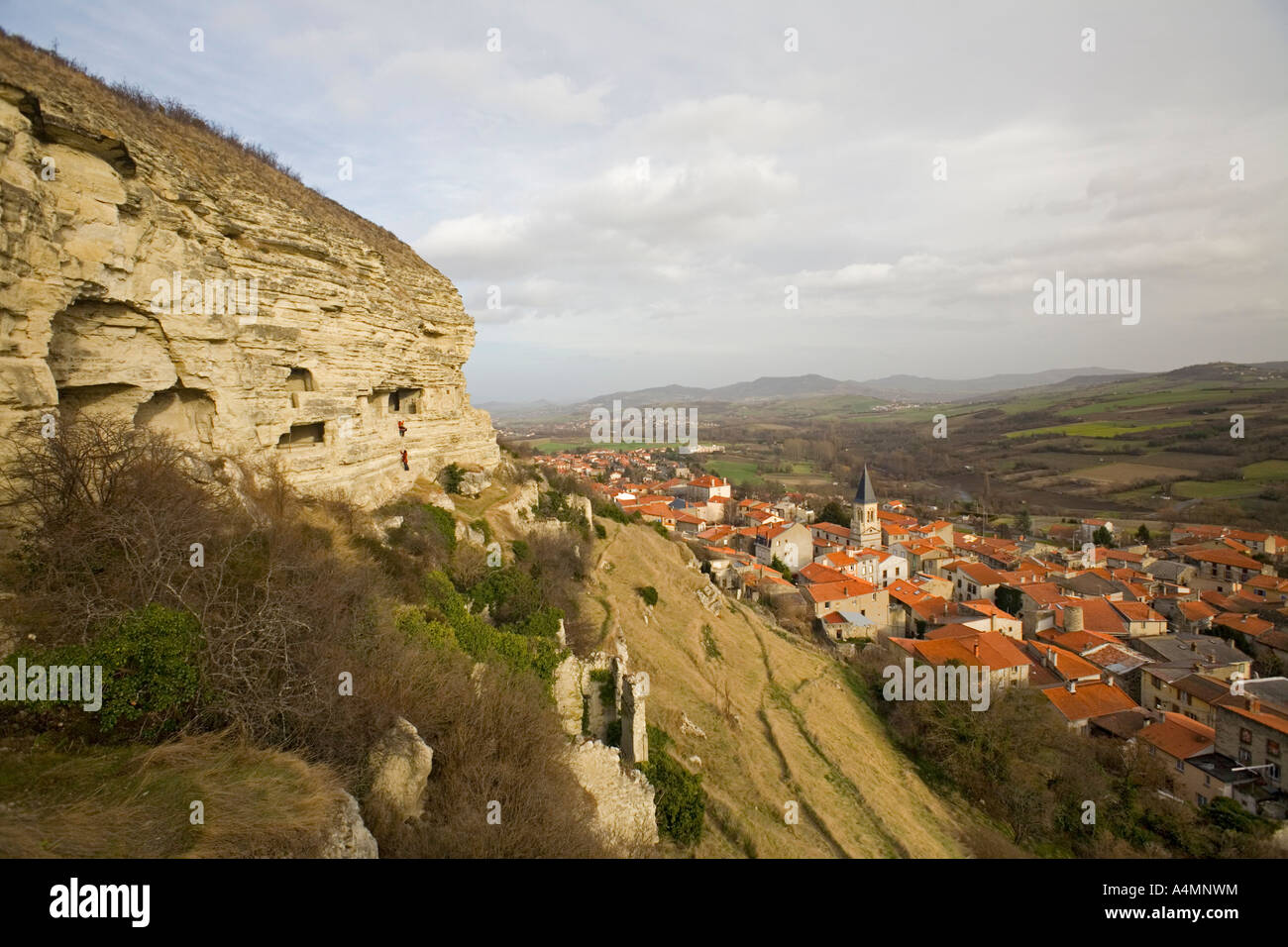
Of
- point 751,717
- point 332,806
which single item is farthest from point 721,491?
point 332,806

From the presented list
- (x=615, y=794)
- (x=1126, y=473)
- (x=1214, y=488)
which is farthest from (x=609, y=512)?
(x=1126, y=473)

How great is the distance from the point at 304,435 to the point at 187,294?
4394 mm

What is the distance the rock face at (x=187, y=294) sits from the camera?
7238 millimetres

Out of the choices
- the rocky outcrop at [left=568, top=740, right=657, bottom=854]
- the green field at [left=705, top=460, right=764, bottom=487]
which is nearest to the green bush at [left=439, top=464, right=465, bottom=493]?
the rocky outcrop at [left=568, top=740, right=657, bottom=854]

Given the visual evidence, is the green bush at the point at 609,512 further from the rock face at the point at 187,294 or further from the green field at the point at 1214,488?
the green field at the point at 1214,488

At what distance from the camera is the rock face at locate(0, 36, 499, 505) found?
724 cm

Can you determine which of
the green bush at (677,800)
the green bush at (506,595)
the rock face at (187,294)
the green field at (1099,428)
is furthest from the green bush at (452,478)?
the green field at (1099,428)

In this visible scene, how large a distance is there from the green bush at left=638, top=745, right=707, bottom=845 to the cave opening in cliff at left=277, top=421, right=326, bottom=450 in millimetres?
10294

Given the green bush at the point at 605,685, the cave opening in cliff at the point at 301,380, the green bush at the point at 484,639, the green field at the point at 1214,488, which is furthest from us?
the green field at the point at 1214,488

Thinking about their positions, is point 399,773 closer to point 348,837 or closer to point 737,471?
point 348,837

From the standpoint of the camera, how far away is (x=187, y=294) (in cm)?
1010

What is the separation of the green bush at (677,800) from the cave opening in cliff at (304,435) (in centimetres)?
1029

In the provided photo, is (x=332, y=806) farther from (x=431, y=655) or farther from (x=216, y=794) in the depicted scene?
(x=431, y=655)

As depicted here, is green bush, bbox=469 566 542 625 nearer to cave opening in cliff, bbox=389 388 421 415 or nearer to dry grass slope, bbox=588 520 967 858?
dry grass slope, bbox=588 520 967 858
